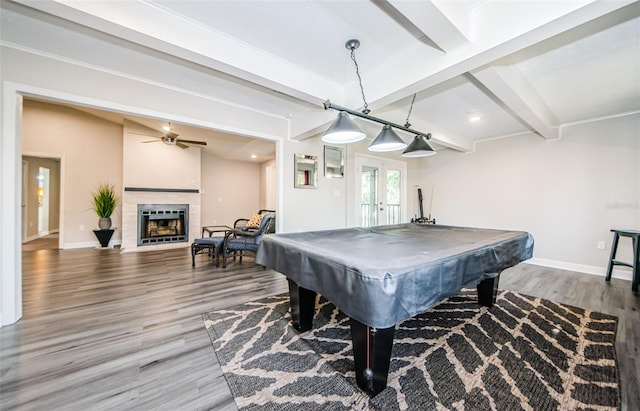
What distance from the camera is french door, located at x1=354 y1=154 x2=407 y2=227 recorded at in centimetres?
534

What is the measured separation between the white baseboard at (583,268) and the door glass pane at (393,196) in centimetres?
274

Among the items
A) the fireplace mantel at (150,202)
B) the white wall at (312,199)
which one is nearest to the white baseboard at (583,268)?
the white wall at (312,199)

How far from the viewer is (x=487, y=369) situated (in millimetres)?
1597

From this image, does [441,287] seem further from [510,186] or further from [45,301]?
[510,186]

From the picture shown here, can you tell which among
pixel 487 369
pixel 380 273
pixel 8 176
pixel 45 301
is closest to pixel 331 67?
pixel 380 273

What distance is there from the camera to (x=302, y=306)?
204 centimetres

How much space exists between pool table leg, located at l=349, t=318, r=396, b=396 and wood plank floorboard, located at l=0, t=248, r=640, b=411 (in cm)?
78

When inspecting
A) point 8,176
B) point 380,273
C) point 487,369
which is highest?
point 8,176

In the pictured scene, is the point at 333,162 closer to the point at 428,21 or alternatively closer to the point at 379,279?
the point at 428,21

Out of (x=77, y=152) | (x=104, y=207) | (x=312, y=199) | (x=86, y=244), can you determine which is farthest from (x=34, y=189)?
(x=312, y=199)

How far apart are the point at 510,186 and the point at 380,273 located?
5.04 m

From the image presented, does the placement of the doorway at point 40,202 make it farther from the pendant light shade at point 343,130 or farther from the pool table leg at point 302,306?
the pendant light shade at point 343,130

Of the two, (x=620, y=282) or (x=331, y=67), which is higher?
(x=331, y=67)

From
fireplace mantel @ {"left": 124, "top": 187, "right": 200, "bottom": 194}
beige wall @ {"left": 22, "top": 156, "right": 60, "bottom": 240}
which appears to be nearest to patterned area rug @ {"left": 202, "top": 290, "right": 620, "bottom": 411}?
fireplace mantel @ {"left": 124, "top": 187, "right": 200, "bottom": 194}
